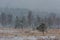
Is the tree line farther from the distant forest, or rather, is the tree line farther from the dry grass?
the dry grass

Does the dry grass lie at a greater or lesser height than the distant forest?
lesser

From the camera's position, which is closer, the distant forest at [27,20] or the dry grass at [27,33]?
the dry grass at [27,33]

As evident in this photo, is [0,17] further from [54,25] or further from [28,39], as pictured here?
[54,25]

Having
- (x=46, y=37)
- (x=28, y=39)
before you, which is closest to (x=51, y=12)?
(x=46, y=37)

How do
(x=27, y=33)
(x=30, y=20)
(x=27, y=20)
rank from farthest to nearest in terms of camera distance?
(x=27, y=20), (x=30, y=20), (x=27, y=33)

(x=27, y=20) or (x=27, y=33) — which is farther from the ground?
(x=27, y=20)

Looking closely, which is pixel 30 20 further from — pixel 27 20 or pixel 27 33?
pixel 27 33

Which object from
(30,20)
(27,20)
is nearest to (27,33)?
(30,20)

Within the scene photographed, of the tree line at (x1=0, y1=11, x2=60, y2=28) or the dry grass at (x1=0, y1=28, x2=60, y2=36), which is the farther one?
the tree line at (x1=0, y1=11, x2=60, y2=28)

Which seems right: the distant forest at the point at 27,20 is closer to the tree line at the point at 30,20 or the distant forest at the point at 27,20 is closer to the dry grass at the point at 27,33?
the tree line at the point at 30,20

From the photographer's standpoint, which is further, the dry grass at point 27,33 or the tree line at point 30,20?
the tree line at point 30,20

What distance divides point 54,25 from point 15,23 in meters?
2.46

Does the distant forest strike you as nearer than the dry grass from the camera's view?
No

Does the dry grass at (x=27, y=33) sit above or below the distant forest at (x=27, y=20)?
below
